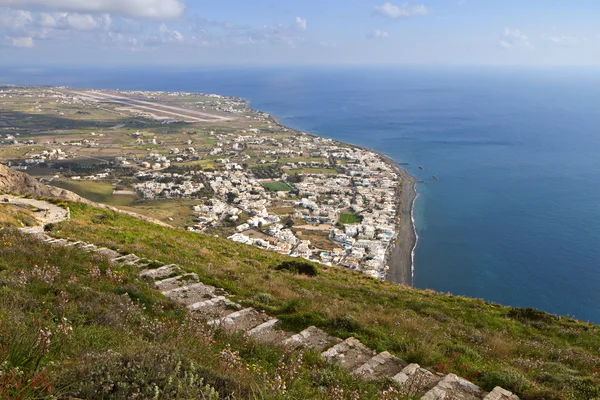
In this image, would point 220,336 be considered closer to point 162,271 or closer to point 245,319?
point 245,319

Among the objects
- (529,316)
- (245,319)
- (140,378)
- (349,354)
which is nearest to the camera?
(140,378)

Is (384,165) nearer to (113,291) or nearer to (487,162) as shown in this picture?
(487,162)

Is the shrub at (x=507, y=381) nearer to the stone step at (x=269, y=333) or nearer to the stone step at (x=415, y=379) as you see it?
the stone step at (x=415, y=379)

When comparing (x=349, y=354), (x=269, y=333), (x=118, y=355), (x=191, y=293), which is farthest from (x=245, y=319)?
(x=118, y=355)

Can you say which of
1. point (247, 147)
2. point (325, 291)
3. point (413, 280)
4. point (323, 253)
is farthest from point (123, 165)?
point (325, 291)

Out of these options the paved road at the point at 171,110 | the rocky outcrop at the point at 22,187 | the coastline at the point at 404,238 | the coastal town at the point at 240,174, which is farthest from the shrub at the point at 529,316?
the paved road at the point at 171,110

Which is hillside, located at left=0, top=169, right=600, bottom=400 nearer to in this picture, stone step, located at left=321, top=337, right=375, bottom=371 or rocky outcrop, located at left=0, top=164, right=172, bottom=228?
stone step, located at left=321, top=337, right=375, bottom=371
